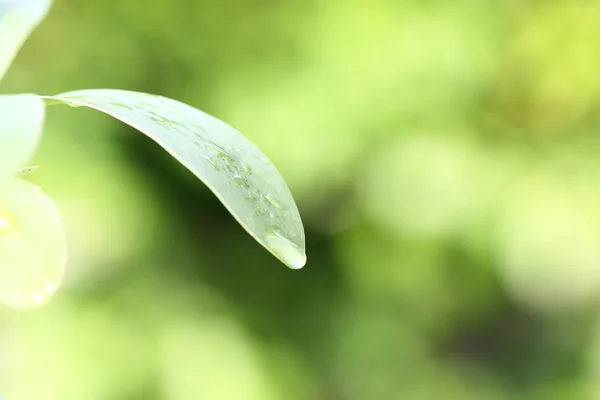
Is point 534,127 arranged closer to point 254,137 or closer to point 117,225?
point 254,137

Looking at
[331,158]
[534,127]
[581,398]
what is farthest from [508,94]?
[581,398]

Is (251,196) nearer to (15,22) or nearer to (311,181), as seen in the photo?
(15,22)

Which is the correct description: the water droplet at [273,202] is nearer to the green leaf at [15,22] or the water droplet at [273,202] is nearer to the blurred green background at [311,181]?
the green leaf at [15,22]

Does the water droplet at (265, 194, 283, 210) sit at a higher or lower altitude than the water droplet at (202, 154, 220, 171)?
lower

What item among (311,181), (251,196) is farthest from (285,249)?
(311,181)

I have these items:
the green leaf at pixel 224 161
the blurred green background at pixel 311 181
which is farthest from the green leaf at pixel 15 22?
the blurred green background at pixel 311 181

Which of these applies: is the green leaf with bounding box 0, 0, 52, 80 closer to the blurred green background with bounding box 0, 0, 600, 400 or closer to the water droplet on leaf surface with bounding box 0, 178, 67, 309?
the water droplet on leaf surface with bounding box 0, 178, 67, 309

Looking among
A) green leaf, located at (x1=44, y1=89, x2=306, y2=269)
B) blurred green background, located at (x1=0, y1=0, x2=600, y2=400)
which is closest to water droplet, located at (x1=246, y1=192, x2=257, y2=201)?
green leaf, located at (x1=44, y1=89, x2=306, y2=269)
